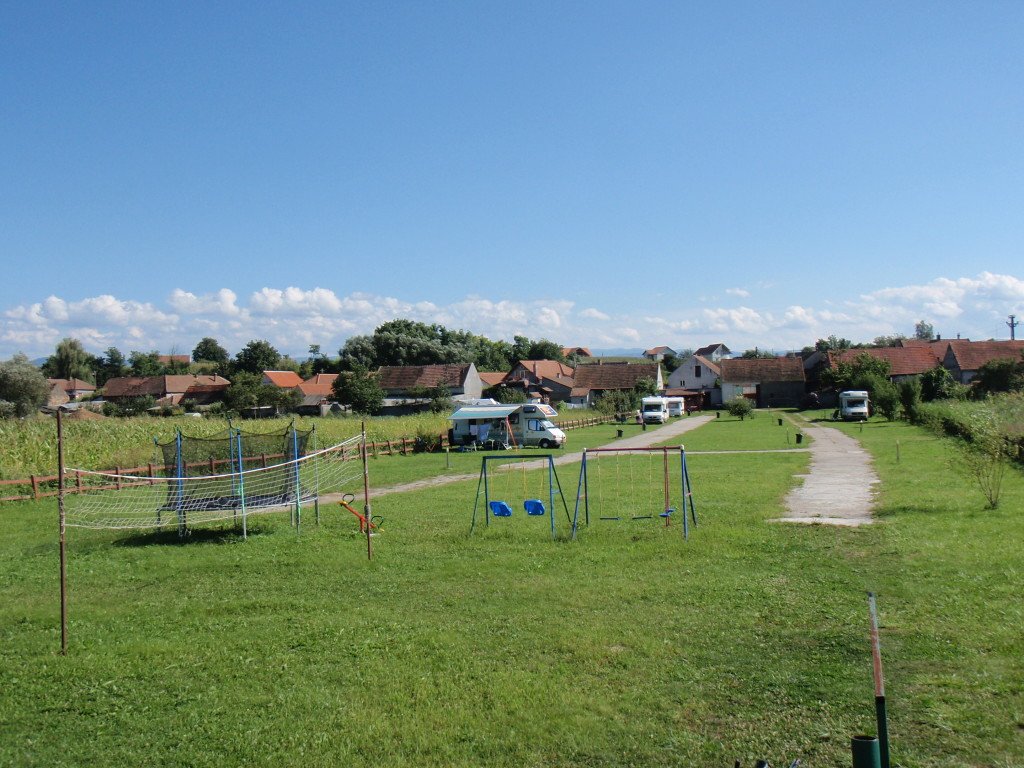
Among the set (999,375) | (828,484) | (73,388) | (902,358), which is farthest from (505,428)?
(73,388)

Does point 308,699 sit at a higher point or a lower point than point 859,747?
lower

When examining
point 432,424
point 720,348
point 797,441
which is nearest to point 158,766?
point 797,441

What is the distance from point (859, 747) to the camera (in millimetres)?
4465

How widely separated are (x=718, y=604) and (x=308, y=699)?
17.4ft

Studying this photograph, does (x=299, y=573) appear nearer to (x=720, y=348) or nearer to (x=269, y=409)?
(x=269, y=409)

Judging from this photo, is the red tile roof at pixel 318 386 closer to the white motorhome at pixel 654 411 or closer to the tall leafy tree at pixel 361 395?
the tall leafy tree at pixel 361 395

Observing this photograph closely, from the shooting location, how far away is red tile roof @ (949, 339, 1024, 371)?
266 feet

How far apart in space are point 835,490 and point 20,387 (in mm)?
54825

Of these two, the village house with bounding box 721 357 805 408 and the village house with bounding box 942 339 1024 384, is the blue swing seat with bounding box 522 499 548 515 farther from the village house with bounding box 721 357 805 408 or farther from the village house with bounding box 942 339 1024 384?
the village house with bounding box 942 339 1024 384

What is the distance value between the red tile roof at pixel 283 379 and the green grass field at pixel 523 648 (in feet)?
264

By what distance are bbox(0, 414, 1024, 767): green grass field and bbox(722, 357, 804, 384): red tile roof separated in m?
71.2

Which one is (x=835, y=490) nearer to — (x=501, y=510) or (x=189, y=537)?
(x=501, y=510)

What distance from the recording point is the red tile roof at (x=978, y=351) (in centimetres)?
8112

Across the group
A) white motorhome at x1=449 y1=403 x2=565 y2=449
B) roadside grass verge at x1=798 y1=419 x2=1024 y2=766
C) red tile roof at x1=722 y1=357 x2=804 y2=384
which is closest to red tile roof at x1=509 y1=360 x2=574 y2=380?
red tile roof at x1=722 y1=357 x2=804 y2=384
